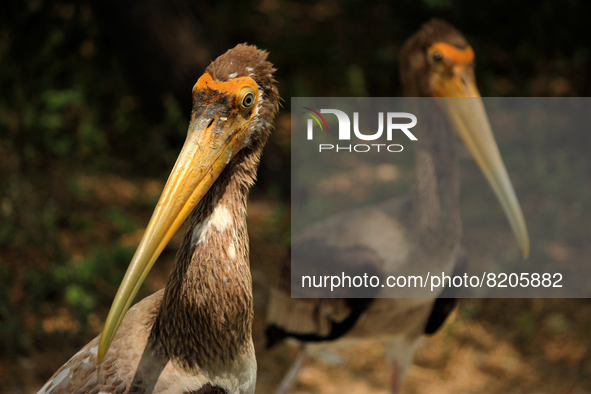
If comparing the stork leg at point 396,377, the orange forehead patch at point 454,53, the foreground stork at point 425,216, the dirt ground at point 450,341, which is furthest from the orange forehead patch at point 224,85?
the dirt ground at point 450,341

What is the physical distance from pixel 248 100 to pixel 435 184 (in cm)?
151

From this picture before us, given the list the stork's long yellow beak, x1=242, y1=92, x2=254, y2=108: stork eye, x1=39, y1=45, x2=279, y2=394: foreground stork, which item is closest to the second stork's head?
the stork's long yellow beak

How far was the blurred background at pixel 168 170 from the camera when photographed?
12.6 ft

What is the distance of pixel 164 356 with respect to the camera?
5.48 feet

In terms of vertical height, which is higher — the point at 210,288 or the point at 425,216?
the point at 425,216

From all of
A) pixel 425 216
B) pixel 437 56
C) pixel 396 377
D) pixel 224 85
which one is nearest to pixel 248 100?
pixel 224 85

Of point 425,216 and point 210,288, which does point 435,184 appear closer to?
point 425,216

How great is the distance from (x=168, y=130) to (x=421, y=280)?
2.85 meters

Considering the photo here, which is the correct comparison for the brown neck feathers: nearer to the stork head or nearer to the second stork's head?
the stork head

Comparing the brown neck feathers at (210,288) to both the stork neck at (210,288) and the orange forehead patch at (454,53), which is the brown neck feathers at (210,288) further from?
the orange forehead patch at (454,53)

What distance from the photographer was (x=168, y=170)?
17.1 ft

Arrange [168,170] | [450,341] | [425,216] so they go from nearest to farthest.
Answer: [425,216]
[450,341]
[168,170]

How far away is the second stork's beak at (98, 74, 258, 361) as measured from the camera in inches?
59.9

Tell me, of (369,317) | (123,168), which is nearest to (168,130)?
(123,168)
